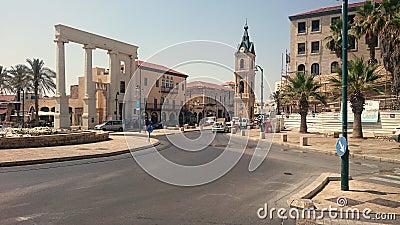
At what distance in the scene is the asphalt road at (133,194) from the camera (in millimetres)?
6664

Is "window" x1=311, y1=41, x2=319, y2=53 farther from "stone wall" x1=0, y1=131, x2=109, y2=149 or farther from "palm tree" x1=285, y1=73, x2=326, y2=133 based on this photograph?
"stone wall" x1=0, y1=131, x2=109, y2=149

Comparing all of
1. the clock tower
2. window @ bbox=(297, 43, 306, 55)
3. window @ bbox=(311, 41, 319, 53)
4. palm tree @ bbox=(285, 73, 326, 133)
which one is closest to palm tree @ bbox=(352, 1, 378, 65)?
palm tree @ bbox=(285, 73, 326, 133)

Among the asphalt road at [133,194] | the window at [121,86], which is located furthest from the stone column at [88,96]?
the asphalt road at [133,194]

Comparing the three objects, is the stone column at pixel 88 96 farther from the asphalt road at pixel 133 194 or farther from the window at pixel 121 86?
the asphalt road at pixel 133 194

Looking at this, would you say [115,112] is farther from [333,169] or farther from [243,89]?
[333,169]

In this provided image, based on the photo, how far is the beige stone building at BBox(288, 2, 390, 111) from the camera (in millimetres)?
54438

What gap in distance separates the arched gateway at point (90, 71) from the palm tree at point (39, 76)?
18.3 feet

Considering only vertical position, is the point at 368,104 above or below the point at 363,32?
below

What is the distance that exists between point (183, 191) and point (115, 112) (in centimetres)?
4715

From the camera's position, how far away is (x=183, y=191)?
29.5ft

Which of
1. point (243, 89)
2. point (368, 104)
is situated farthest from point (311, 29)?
point (368, 104)

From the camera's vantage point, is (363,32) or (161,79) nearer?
(363,32)

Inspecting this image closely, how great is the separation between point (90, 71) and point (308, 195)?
149 feet

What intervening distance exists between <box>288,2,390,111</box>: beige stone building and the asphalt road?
44.7 meters
